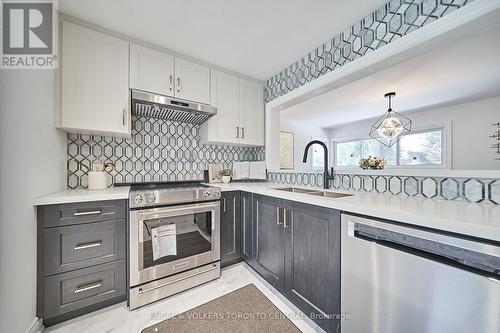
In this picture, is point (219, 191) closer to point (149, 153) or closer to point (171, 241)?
point (171, 241)

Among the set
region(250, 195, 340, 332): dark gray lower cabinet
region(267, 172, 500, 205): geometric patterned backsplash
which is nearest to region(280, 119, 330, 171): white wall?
region(267, 172, 500, 205): geometric patterned backsplash

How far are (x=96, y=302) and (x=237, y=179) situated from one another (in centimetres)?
175

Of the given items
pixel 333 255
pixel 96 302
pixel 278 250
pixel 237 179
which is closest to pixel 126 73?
pixel 237 179

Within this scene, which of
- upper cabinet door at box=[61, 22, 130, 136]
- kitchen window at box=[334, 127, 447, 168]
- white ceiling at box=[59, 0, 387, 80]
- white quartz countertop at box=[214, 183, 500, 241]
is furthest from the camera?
kitchen window at box=[334, 127, 447, 168]

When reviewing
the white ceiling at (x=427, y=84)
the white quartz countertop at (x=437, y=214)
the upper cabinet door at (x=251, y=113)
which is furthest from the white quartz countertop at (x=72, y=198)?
the white ceiling at (x=427, y=84)

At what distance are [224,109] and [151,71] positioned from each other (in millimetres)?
830

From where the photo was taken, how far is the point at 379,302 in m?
0.92

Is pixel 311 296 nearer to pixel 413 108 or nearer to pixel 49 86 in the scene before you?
pixel 49 86

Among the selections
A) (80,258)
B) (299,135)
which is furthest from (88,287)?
(299,135)

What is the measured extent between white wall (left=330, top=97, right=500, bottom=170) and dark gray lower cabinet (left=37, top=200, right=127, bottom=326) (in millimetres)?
5731

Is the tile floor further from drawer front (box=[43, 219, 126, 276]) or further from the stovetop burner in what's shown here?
the stovetop burner

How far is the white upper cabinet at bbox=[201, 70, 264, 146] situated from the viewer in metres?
2.21

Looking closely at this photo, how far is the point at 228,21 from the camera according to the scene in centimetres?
152

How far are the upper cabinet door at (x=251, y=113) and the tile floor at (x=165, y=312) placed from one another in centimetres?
163
